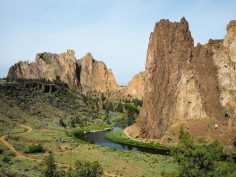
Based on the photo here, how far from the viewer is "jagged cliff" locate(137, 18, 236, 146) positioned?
10644 cm

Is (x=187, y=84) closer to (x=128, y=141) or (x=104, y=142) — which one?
(x=128, y=141)

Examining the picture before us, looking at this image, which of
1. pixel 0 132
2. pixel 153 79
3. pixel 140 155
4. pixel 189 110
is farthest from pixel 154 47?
pixel 0 132

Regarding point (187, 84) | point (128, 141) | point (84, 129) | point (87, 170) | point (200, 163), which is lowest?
point (87, 170)

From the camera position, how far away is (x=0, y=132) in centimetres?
9762

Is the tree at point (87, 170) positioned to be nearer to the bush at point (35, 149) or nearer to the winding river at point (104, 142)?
the bush at point (35, 149)

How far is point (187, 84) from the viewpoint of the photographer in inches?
4323

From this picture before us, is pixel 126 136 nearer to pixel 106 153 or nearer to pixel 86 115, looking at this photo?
pixel 106 153

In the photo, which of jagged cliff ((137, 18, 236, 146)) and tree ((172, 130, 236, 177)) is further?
jagged cliff ((137, 18, 236, 146))

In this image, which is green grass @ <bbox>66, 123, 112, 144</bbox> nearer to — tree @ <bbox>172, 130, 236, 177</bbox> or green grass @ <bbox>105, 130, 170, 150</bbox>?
green grass @ <bbox>105, 130, 170, 150</bbox>

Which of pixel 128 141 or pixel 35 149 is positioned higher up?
pixel 128 141

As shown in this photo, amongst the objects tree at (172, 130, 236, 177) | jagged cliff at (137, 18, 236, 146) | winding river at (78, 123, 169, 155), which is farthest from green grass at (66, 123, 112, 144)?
tree at (172, 130, 236, 177)

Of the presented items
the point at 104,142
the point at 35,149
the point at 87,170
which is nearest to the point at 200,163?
the point at 87,170

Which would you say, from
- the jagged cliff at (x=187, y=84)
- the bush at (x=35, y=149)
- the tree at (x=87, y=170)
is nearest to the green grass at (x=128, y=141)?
the jagged cliff at (x=187, y=84)

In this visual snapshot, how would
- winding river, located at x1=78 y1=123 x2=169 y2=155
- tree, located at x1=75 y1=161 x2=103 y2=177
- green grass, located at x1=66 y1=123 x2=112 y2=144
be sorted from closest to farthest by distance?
1. tree, located at x1=75 y1=161 x2=103 y2=177
2. winding river, located at x1=78 y1=123 x2=169 y2=155
3. green grass, located at x1=66 y1=123 x2=112 y2=144
